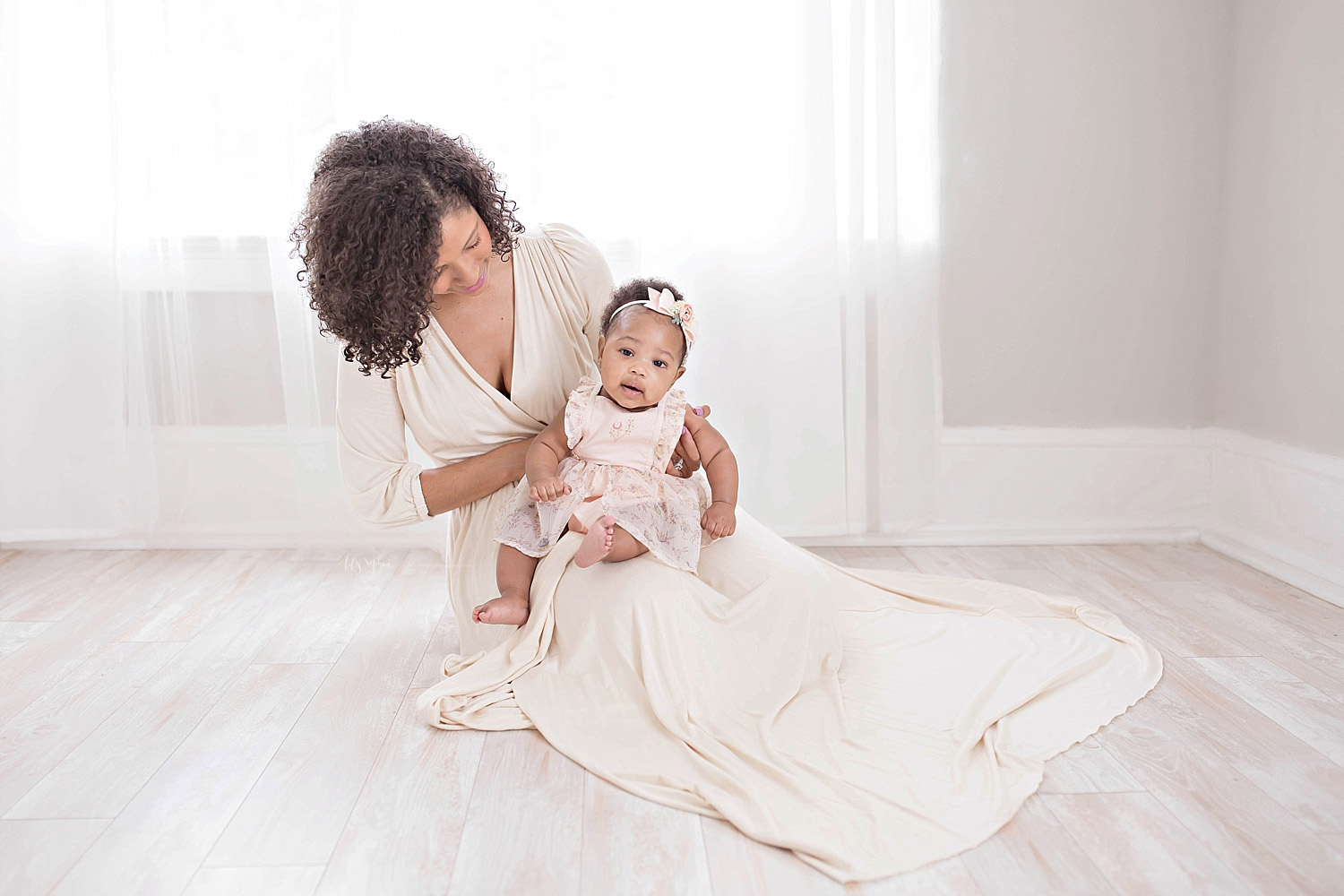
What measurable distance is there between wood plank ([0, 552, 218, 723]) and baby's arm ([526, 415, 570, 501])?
106cm

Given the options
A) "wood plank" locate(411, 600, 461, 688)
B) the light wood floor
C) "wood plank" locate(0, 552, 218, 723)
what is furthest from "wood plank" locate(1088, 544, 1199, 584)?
"wood plank" locate(0, 552, 218, 723)

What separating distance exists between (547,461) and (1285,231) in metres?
2.09

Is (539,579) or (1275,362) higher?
(1275,362)

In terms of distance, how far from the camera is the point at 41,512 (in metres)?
3.17

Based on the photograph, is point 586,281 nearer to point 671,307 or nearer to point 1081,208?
point 671,307

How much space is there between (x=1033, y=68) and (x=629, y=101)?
1143 millimetres

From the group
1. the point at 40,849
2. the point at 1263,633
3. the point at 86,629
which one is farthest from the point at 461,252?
the point at 1263,633

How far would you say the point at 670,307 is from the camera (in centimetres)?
197

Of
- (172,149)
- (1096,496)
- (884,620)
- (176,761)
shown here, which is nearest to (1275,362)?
(1096,496)

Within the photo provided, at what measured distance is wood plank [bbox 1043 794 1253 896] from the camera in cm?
138

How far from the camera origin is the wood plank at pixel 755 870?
1.38 metres

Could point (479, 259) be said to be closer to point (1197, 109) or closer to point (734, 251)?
point (734, 251)

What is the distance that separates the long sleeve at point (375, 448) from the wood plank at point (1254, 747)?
1.48m

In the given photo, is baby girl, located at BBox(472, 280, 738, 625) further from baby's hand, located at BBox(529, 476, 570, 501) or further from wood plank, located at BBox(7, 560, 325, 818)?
wood plank, located at BBox(7, 560, 325, 818)
